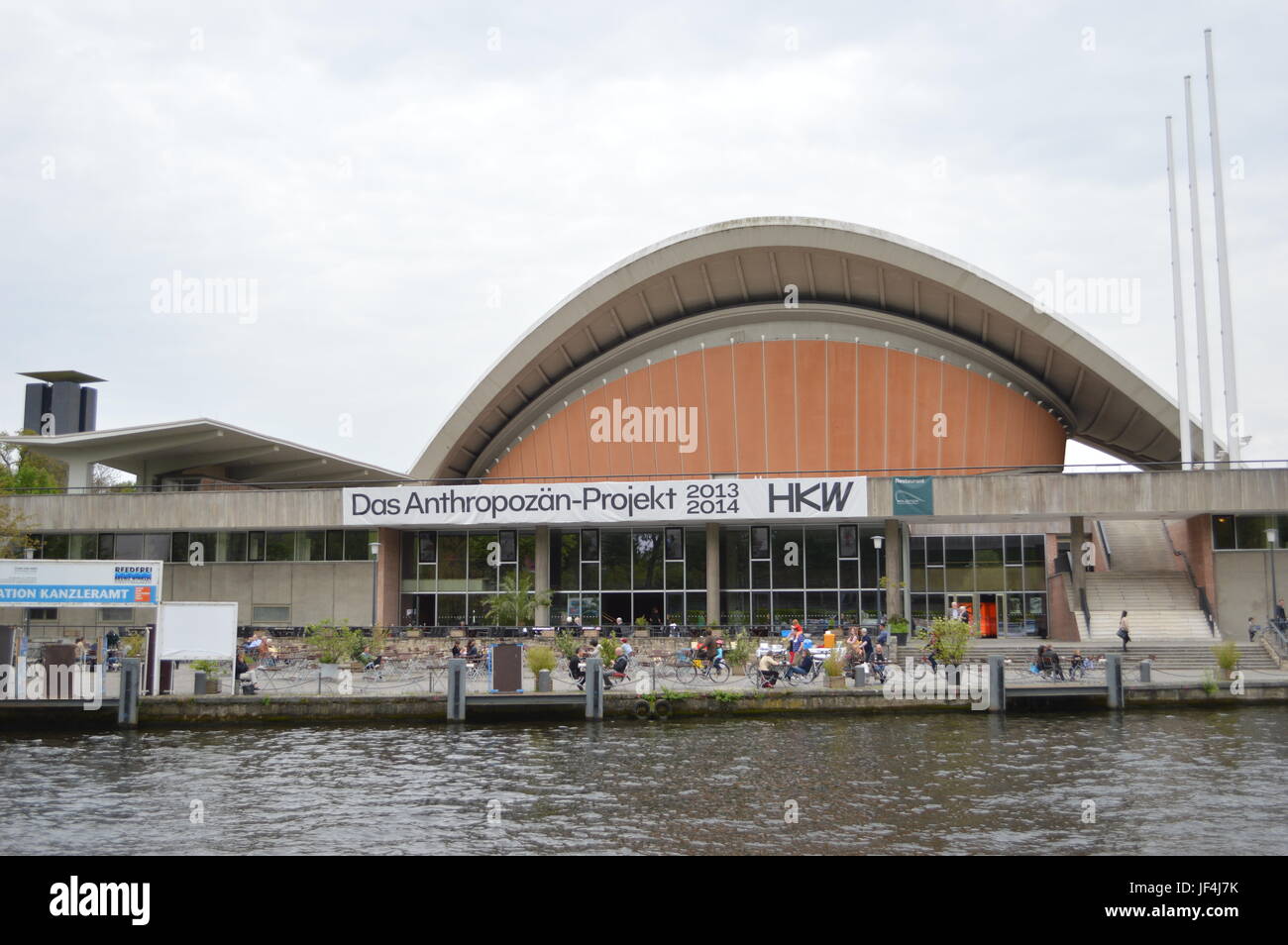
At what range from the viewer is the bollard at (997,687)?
94.0 ft

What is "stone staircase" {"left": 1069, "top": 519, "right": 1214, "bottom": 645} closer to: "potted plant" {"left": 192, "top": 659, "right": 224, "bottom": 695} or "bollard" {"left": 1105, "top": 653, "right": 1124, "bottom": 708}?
"bollard" {"left": 1105, "top": 653, "right": 1124, "bottom": 708}

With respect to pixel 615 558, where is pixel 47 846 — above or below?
below

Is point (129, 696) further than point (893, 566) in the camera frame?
No

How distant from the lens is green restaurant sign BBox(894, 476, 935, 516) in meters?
40.3

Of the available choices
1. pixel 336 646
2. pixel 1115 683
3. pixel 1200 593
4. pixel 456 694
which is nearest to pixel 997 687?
pixel 1115 683

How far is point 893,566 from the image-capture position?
4166 cm

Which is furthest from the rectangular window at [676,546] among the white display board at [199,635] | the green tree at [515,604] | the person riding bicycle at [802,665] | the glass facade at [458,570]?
the white display board at [199,635]

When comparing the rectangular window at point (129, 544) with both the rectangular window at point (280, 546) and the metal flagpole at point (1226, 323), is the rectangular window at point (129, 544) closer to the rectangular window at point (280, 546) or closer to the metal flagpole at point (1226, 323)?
the rectangular window at point (280, 546)

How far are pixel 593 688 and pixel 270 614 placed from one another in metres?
23.2

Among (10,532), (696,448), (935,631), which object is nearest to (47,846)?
(935,631)

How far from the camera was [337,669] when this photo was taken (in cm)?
3061

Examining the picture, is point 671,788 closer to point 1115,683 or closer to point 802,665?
point 802,665
